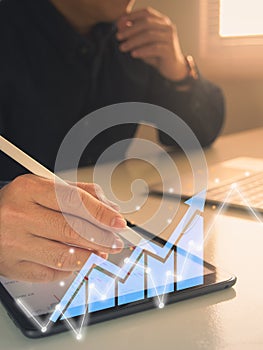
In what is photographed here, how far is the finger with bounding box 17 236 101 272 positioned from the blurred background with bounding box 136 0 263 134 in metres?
1.14

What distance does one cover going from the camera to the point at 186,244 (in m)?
0.65

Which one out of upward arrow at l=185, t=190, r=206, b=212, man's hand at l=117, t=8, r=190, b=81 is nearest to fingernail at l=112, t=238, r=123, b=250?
upward arrow at l=185, t=190, r=206, b=212

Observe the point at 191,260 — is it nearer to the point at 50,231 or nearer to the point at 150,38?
the point at 50,231

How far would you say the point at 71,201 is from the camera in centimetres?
54

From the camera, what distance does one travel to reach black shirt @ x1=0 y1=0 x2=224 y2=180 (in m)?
1.31

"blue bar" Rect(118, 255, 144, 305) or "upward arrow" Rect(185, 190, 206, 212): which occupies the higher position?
"blue bar" Rect(118, 255, 144, 305)

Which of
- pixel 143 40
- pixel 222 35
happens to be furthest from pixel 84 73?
pixel 222 35

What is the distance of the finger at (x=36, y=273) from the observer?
53 centimetres

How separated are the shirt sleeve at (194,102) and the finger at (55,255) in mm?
847

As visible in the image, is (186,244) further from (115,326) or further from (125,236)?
(115,326)

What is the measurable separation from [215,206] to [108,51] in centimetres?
72

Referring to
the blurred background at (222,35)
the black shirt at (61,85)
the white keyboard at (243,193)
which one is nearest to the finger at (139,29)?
the black shirt at (61,85)

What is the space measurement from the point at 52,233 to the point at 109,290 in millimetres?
81

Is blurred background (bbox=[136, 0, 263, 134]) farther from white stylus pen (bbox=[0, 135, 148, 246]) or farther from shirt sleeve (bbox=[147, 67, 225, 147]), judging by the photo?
white stylus pen (bbox=[0, 135, 148, 246])
